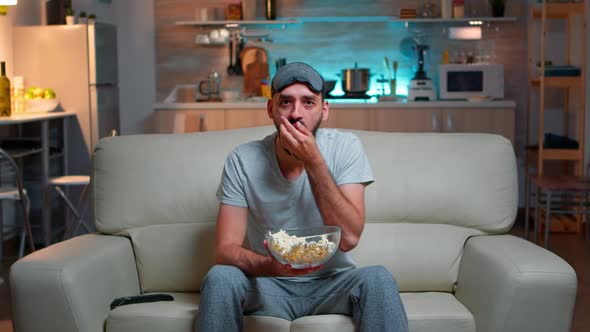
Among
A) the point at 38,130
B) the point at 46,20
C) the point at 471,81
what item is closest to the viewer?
the point at 38,130

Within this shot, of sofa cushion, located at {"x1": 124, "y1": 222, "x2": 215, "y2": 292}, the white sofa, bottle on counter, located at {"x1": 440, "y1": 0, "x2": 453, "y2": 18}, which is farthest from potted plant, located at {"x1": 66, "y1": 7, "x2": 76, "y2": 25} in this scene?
sofa cushion, located at {"x1": 124, "y1": 222, "x2": 215, "y2": 292}

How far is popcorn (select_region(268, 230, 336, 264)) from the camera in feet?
7.40

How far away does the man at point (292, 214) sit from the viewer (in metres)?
2.37

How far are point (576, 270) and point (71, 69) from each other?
3.72 metres

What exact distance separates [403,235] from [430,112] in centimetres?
404

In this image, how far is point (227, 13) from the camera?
297 inches

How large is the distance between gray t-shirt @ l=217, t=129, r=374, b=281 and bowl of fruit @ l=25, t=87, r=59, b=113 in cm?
358

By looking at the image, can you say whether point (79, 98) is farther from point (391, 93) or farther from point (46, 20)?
point (391, 93)

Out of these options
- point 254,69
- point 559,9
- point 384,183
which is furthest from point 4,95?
point 559,9

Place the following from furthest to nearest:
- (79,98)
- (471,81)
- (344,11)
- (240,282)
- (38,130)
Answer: (344,11) < (471,81) < (79,98) < (38,130) < (240,282)

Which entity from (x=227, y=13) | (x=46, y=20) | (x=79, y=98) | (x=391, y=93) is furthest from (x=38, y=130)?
(x=391, y=93)

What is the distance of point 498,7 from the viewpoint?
7297 millimetres

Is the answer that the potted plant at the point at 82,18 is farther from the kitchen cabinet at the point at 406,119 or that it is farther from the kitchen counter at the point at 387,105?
the kitchen cabinet at the point at 406,119

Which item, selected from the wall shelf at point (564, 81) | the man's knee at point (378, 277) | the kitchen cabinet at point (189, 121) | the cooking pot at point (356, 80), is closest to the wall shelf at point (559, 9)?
the wall shelf at point (564, 81)
